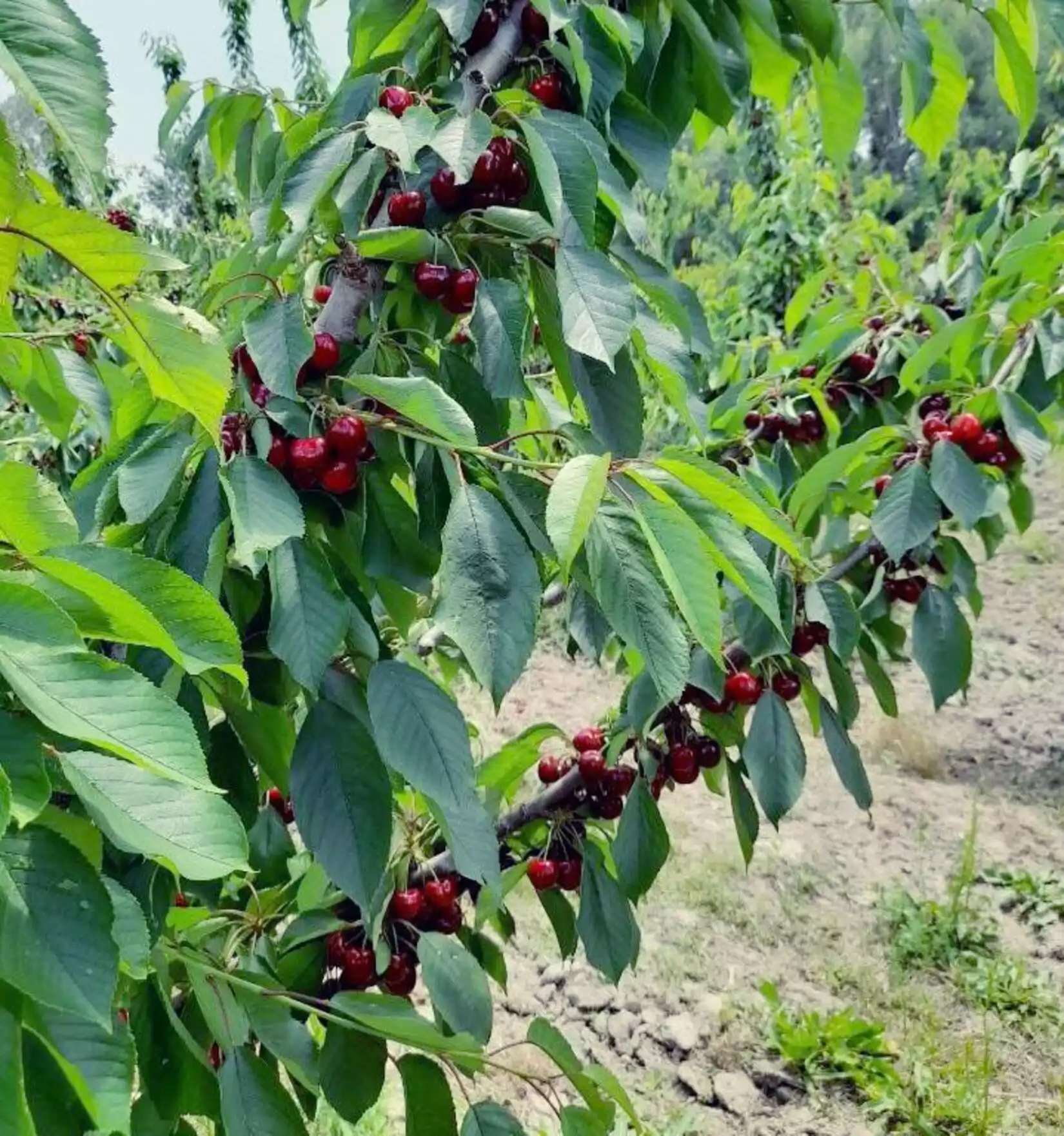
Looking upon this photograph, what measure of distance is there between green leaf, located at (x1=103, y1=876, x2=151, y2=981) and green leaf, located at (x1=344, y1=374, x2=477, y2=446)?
282 millimetres

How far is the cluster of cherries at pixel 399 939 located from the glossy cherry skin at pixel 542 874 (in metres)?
0.08

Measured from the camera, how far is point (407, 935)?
3.22 ft

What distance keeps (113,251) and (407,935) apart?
0.76 metres

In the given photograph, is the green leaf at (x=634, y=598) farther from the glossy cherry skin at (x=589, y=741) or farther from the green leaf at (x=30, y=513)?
the glossy cherry skin at (x=589, y=741)

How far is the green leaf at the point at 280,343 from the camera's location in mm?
604

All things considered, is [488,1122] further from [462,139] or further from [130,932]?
[462,139]

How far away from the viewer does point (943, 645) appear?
126 centimetres

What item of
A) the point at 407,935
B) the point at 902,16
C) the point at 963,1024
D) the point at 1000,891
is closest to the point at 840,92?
the point at 902,16

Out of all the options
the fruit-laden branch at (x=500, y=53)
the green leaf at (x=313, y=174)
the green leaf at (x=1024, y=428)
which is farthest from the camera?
the green leaf at (x=1024, y=428)

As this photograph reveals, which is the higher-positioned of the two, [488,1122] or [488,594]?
[488,594]

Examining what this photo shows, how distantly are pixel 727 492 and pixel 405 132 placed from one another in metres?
0.31

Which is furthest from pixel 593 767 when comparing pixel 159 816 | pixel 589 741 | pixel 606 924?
pixel 159 816

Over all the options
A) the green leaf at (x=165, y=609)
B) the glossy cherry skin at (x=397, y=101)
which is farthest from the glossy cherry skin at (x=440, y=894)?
the glossy cherry skin at (x=397, y=101)

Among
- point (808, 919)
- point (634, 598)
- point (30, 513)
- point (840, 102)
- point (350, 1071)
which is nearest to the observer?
point (30, 513)
